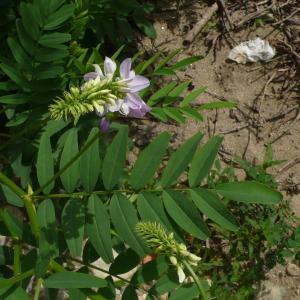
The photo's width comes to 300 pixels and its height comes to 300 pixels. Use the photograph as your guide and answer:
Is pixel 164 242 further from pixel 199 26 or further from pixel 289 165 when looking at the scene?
pixel 199 26

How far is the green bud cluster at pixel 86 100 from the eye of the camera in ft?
4.32

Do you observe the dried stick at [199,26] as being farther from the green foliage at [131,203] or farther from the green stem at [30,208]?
the green stem at [30,208]

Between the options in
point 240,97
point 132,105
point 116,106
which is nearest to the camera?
point 116,106

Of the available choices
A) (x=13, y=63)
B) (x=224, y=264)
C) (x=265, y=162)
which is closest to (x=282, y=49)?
(x=265, y=162)

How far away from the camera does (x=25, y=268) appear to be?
1.86 m

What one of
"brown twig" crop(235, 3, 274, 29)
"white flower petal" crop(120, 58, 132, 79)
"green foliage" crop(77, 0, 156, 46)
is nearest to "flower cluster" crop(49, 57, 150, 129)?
"white flower petal" crop(120, 58, 132, 79)

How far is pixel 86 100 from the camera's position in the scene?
1348 mm

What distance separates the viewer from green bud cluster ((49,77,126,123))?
1.32 m

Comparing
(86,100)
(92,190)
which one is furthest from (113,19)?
(86,100)

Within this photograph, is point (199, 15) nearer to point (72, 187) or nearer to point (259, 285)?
point (259, 285)

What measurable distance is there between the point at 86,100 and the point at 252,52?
2350mm

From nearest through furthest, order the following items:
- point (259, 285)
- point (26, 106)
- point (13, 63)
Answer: point (13, 63), point (26, 106), point (259, 285)

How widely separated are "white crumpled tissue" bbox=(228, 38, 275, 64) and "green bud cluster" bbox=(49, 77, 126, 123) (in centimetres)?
222

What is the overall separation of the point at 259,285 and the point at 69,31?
1716 mm
